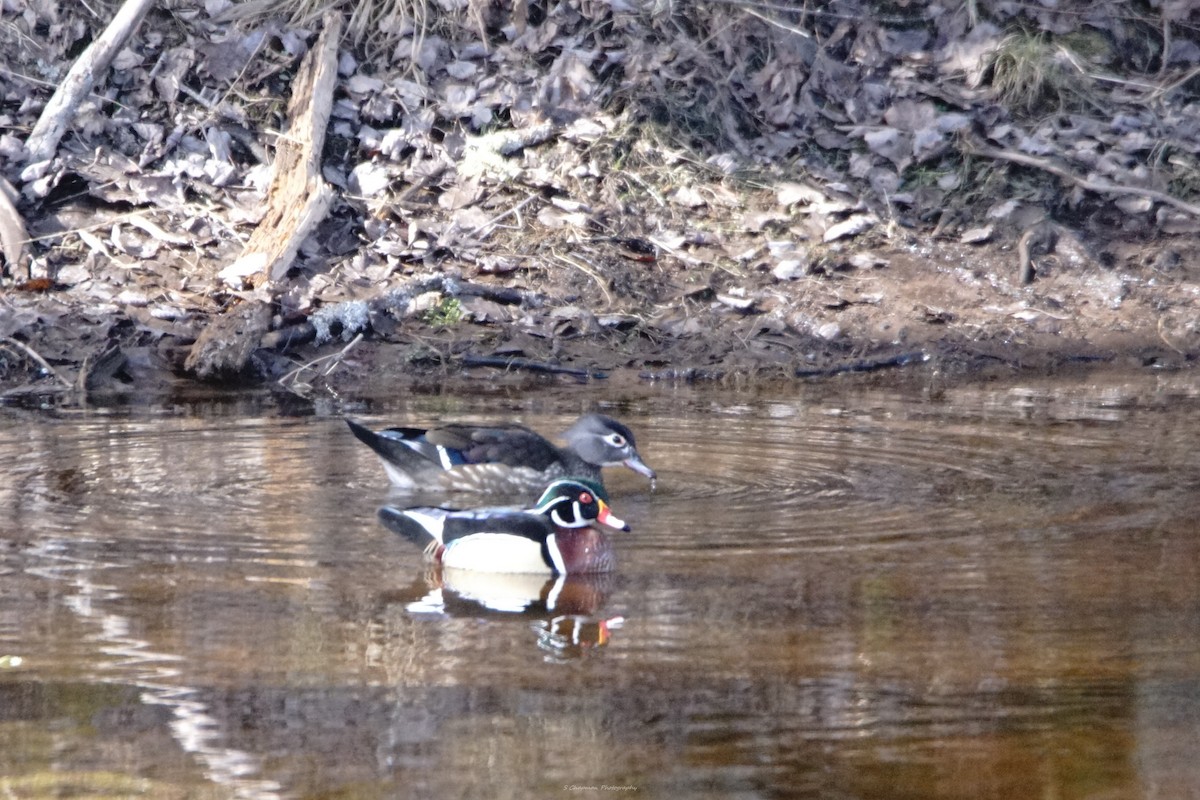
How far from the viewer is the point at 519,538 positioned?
6121mm

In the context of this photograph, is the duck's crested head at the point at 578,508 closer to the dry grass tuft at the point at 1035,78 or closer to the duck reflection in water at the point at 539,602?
the duck reflection in water at the point at 539,602

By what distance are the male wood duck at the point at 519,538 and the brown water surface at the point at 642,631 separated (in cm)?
11

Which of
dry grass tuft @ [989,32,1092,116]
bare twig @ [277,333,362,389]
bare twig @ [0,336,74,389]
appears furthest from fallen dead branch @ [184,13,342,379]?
dry grass tuft @ [989,32,1092,116]

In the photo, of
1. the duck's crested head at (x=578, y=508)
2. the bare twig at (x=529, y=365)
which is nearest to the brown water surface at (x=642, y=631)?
the duck's crested head at (x=578, y=508)

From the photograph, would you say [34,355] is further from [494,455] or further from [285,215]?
[494,455]

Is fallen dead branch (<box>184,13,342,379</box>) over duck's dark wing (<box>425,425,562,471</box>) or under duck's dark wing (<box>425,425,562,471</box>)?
over

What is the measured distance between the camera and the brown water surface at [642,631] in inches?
159

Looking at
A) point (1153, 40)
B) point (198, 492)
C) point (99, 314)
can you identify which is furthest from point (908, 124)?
point (198, 492)

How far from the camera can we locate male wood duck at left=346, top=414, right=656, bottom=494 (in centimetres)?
764

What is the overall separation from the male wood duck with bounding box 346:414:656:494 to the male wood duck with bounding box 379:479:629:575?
4.40ft

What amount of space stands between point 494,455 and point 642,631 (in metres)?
2.78

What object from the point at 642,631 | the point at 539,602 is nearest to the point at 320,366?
the point at 539,602

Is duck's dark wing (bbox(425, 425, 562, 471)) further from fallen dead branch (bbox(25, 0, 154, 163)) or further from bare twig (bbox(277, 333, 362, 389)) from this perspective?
fallen dead branch (bbox(25, 0, 154, 163))

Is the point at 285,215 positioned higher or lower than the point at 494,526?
higher
